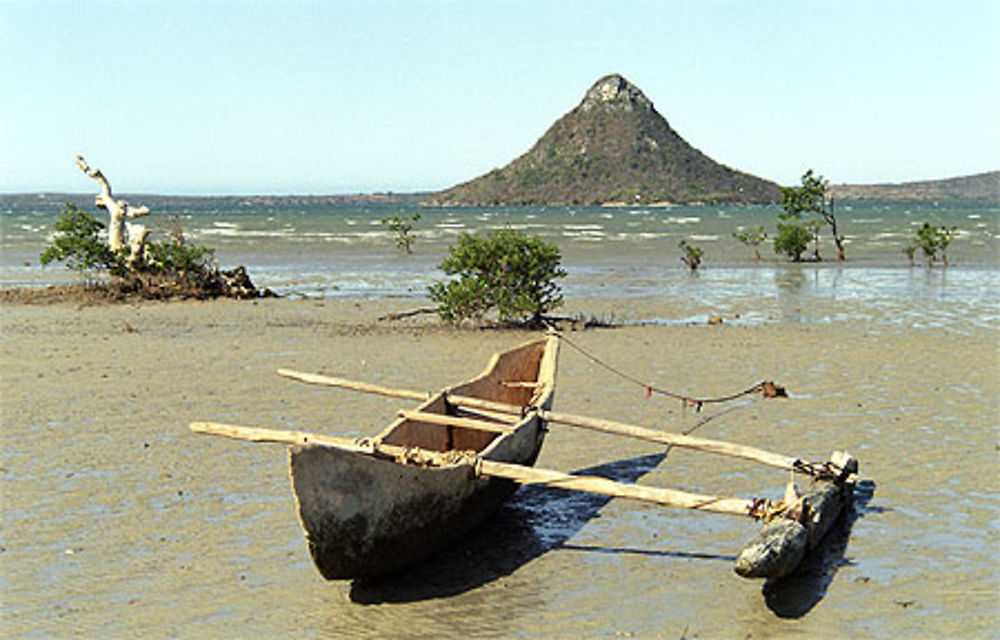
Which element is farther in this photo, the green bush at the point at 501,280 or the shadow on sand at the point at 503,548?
the green bush at the point at 501,280

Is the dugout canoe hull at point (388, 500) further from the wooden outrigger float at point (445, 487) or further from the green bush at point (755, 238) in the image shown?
the green bush at point (755, 238)

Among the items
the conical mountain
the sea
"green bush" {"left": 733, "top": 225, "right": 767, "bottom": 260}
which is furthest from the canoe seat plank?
the conical mountain

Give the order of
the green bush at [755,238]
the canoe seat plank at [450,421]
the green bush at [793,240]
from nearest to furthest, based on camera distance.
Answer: the canoe seat plank at [450,421], the green bush at [793,240], the green bush at [755,238]

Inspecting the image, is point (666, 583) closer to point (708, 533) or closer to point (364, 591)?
point (708, 533)

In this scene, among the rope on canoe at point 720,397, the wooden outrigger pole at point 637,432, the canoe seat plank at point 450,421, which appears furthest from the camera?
the rope on canoe at point 720,397

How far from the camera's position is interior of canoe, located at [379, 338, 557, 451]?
8180mm

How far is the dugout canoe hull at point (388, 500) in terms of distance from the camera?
595 centimetres

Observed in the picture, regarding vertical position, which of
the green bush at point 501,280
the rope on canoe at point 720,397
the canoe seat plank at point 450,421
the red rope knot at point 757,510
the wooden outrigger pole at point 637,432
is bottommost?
the rope on canoe at point 720,397

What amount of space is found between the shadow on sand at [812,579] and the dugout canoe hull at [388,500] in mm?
2104

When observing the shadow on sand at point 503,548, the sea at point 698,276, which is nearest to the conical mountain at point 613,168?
the sea at point 698,276

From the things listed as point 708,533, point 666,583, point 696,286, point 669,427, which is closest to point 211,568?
point 666,583

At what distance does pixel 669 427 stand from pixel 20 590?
21.1 ft

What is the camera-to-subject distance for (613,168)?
6954 inches

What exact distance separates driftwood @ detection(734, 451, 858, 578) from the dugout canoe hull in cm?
192
